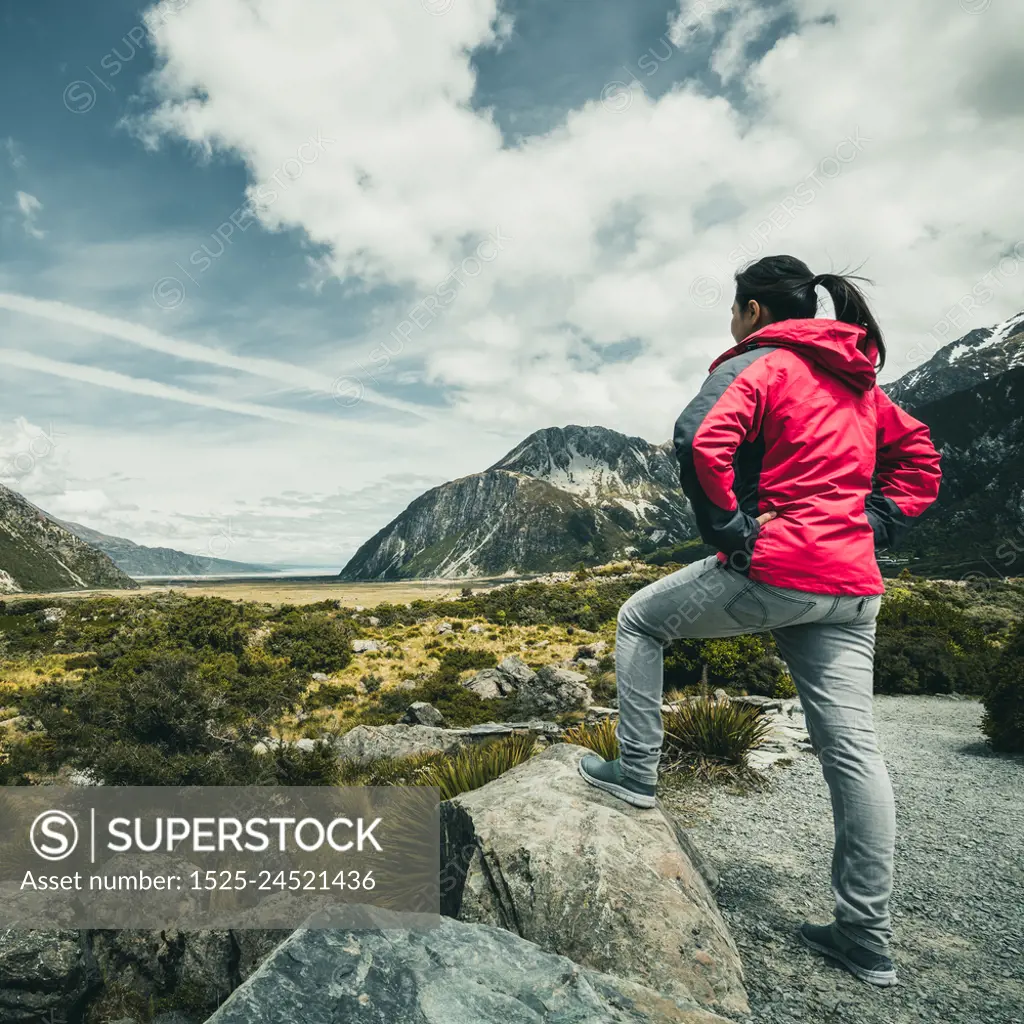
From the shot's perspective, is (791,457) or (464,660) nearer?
(791,457)

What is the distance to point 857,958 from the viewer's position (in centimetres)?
267

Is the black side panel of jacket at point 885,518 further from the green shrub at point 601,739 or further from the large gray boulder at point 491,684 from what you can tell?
the large gray boulder at point 491,684

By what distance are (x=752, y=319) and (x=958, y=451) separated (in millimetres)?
159605

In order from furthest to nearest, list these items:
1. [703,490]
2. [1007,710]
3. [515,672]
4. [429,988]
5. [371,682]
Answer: [371,682], [515,672], [1007,710], [703,490], [429,988]

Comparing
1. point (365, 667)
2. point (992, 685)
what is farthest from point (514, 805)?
point (365, 667)

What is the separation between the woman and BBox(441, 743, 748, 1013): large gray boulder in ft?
2.18

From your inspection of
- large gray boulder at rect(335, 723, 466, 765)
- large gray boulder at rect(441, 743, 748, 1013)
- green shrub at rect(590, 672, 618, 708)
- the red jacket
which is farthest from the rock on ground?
the red jacket

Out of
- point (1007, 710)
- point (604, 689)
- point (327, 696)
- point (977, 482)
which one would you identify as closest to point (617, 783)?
point (1007, 710)

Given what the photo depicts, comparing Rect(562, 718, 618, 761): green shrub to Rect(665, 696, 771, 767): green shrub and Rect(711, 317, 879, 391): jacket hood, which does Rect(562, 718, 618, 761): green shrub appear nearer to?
A: Rect(665, 696, 771, 767): green shrub

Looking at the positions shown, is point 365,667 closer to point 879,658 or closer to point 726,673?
point 726,673

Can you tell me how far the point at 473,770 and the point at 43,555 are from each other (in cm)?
15167

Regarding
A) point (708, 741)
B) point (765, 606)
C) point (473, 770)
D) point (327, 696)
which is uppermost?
point (765, 606)

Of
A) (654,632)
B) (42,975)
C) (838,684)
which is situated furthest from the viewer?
(42,975)
